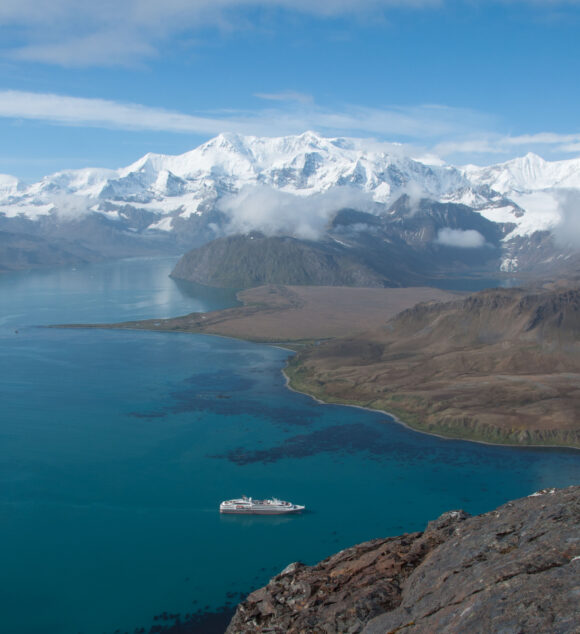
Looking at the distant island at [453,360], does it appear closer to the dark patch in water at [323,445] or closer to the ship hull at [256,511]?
the dark patch in water at [323,445]

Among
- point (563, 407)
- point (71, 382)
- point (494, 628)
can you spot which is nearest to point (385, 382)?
point (563, 407)

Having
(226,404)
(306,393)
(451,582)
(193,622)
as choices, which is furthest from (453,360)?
(451,582)

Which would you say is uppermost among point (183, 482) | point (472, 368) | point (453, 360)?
point (453, 360)

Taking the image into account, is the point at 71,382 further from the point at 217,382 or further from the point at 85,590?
the point at 85,590

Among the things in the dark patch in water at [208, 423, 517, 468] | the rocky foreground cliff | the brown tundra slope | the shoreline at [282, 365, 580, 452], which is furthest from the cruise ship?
the rocky foreground cliff

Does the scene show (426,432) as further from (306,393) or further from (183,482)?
(183,482)

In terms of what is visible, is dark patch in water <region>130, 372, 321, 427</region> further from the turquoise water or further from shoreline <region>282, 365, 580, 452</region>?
shoreline <region>282, 365, 580, 452</region>

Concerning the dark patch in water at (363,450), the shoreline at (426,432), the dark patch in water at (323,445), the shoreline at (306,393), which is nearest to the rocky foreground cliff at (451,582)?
the dark patch in water at (323,445)
